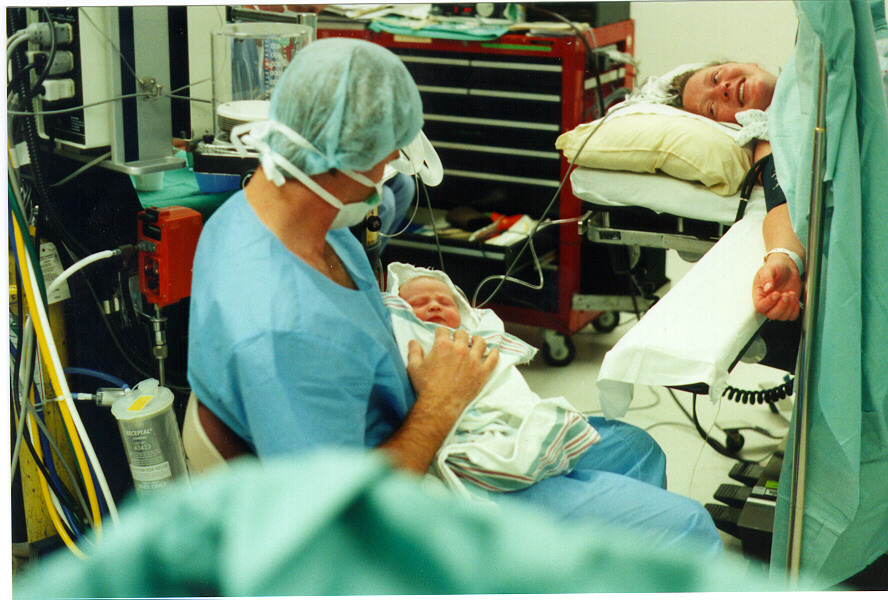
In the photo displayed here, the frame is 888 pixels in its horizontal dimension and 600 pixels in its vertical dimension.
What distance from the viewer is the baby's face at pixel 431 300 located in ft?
4.33

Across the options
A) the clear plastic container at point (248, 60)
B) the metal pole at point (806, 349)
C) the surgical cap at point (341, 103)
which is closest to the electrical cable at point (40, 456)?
the clear plastic container at point (248, 60)

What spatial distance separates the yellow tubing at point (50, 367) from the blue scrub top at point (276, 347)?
1.04 ft

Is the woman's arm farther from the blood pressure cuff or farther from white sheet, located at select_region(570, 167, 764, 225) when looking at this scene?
white sheet, located at select_region(570, 167, 764, 225)

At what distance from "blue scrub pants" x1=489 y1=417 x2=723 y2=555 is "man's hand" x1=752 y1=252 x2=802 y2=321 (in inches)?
11.3

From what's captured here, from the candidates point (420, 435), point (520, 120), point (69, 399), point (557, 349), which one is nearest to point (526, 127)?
point (520, 120)

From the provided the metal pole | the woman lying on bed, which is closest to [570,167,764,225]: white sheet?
the woman lying on bed

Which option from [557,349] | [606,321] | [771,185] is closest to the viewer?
[557,349]

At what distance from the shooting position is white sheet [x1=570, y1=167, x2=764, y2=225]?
171 centimetres

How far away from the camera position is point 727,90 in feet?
5.80

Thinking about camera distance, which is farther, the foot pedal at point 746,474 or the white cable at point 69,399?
the foot pedal at point 746,474

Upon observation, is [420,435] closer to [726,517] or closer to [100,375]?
[100,375]

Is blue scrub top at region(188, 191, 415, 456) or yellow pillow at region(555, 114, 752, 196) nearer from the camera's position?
blue scrub top at region(188, 191, 415, 456)

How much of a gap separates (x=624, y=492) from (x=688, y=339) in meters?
0.24

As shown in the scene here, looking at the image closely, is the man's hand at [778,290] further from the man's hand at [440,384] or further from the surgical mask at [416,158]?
the surgical mask at [416,158]
